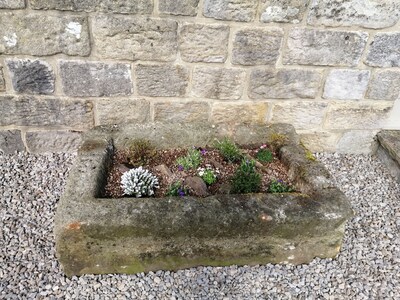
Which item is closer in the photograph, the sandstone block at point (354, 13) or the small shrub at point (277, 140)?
the sandstone block at point (354, 13)

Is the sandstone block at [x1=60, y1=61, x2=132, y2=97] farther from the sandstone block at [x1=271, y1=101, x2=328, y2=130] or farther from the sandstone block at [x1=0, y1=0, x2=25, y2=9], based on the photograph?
the sandstone block at [x1=271, y1=101, x2=328, y2=130]

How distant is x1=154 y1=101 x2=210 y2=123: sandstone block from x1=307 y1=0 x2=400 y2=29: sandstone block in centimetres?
113

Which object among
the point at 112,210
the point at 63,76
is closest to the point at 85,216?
the point at 112,210

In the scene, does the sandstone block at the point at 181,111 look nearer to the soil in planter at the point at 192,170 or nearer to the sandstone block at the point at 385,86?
the soil in planter at the point at 192,170

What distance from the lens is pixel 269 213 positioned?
221 cm

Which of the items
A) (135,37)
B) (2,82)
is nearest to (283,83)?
(135,37)

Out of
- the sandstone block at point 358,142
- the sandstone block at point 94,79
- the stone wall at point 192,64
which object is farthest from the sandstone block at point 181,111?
the sandstone block at point 358,142

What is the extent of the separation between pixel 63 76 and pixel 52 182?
0.88 m

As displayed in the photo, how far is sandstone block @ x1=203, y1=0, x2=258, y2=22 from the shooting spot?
269 cm

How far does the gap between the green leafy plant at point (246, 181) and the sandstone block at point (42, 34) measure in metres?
1.52

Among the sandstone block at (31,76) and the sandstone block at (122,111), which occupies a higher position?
the sandstone block at (31,76)

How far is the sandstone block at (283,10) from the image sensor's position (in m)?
2.74

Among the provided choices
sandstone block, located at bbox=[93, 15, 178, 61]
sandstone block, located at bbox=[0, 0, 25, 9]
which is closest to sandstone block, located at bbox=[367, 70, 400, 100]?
sandstone block, located at bbox=[93, 15, 178, 61]

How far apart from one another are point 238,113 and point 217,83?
0.36 m
